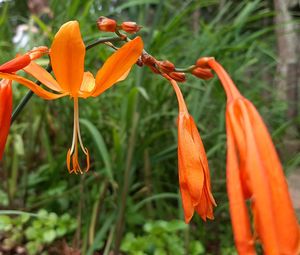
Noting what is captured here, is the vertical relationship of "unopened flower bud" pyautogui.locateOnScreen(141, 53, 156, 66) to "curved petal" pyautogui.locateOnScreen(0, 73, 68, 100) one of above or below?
above

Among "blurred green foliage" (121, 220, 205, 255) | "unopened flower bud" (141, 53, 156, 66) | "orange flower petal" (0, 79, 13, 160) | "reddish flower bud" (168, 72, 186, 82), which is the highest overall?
"unopened flower bud" (141, 53, 156, 66)

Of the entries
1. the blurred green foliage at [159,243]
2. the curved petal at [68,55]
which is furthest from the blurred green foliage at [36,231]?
the curved petal at [68,55]

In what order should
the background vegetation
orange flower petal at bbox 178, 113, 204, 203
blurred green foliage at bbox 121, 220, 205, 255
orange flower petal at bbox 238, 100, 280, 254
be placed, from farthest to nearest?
the background vegetation
blurred green foliage at bbox 121, 220, 205, 255
orange flower petal at bbox 178, 113, 204, 203
orange flower petal at bbox 238, 100, 280, 254

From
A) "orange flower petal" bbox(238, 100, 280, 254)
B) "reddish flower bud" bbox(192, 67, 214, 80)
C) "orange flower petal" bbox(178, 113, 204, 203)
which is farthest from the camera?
"reddish flower bud" bbox(192, 67, 214, 80)

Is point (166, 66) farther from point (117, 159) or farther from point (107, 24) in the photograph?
point (117, 159)

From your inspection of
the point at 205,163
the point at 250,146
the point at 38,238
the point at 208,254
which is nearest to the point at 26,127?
the point at 38,238

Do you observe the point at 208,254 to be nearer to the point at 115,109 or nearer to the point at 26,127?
the point at 115,109

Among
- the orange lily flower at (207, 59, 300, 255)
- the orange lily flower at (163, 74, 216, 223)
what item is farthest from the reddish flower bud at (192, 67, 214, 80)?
the orange lily flower at (207, 59, 300, 255)

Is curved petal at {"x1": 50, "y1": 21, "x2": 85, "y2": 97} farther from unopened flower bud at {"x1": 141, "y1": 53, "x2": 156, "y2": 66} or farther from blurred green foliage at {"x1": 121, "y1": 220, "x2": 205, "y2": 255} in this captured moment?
blurred green foliage at {"x1": 121, "y1": 220, "x2": 205, "y2": 255}
